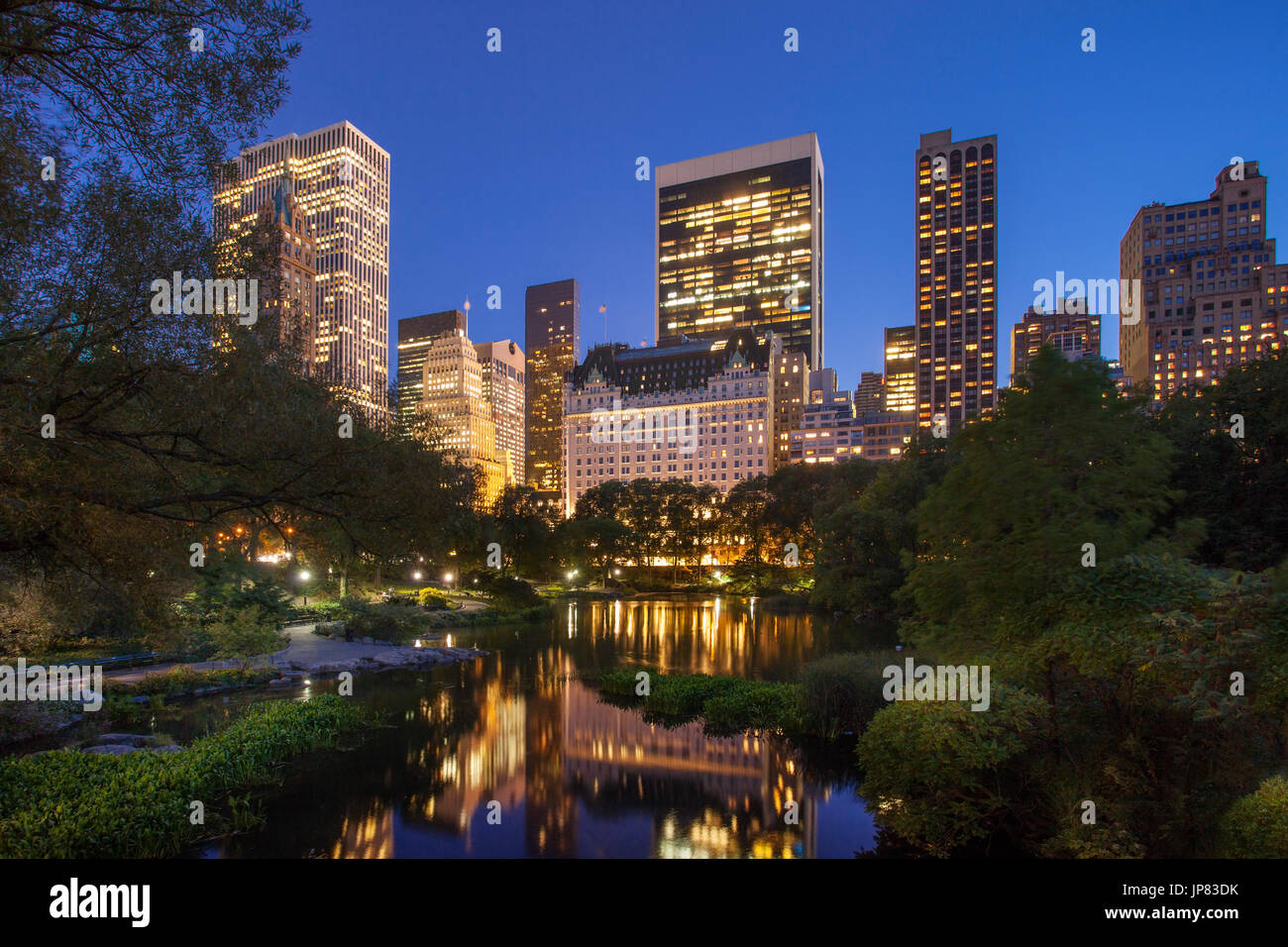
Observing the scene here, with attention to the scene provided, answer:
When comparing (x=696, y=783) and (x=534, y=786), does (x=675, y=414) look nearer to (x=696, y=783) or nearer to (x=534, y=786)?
(x=696, y=783)

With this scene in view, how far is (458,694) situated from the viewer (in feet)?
76.6

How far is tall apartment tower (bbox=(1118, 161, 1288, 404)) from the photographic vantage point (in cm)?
12262

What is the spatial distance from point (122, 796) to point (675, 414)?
5645 inches

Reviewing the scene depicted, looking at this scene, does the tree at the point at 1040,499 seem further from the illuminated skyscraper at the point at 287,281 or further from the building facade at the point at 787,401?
the building facade at the point at 787,401

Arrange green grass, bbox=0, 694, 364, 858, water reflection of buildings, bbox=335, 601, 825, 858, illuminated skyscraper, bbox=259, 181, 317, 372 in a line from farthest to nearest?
water reflection of buildings, bbox=335, 601, 825, 858
illuminated skyscraper, bbox=259, 181, 317, 372
green grass, bbox=0, 694, 364, 858

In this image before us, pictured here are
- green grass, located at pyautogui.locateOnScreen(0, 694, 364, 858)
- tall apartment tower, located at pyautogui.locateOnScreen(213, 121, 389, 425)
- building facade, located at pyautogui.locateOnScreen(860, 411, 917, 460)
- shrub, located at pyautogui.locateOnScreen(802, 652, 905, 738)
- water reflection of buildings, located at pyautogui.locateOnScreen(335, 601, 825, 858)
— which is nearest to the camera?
green grass, located at pyautogui.locateOnScreen(0, 694, 364, 858)

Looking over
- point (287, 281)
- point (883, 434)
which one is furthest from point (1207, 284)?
point (287, 281)

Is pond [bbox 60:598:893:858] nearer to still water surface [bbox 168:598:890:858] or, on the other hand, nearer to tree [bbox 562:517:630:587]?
still water surface [bbox 168:598:890:858]

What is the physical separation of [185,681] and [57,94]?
18.9 meters

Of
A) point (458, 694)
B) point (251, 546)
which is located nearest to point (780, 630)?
point (458, 694)

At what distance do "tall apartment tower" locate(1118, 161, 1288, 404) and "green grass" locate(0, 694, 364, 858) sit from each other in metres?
148

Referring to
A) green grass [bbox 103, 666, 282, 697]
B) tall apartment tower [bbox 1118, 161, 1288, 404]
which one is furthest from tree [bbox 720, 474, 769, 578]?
tall apartment tower [bbox 1118, 161, 1288, 404]

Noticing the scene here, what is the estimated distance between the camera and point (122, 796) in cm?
1099
